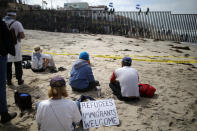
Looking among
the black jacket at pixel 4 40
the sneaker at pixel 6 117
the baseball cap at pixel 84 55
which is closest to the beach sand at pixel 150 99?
the sneaker at pixel 6 117

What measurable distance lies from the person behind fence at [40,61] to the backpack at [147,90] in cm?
313

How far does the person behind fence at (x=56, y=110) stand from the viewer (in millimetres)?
1979

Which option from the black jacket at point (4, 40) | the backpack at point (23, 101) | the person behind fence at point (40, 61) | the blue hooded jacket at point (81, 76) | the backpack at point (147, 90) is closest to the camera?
the black jacket at point (4, 40)

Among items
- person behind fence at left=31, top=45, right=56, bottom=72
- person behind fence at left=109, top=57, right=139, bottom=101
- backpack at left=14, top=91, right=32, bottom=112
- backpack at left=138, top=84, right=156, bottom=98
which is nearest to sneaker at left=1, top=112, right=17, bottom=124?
backpack at left=14, top=91, right=32, bottom=112

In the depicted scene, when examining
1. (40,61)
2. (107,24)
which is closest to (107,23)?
(107,24)

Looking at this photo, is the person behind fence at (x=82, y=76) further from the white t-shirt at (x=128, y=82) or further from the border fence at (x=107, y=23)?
the border fence at (x=107, y=23)

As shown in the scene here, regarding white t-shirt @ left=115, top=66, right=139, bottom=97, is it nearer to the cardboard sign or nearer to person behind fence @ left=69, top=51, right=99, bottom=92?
the cardboard sign

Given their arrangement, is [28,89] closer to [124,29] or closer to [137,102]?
[137,102]

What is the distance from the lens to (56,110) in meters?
1.98

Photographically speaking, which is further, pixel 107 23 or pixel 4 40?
pixel 107 23

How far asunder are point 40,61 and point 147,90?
139 inches

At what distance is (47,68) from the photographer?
541cm

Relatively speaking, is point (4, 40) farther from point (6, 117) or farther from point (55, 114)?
point (55, 114)

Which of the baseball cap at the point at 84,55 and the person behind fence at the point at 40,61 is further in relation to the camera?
the person behind fence at the point at 40,61
